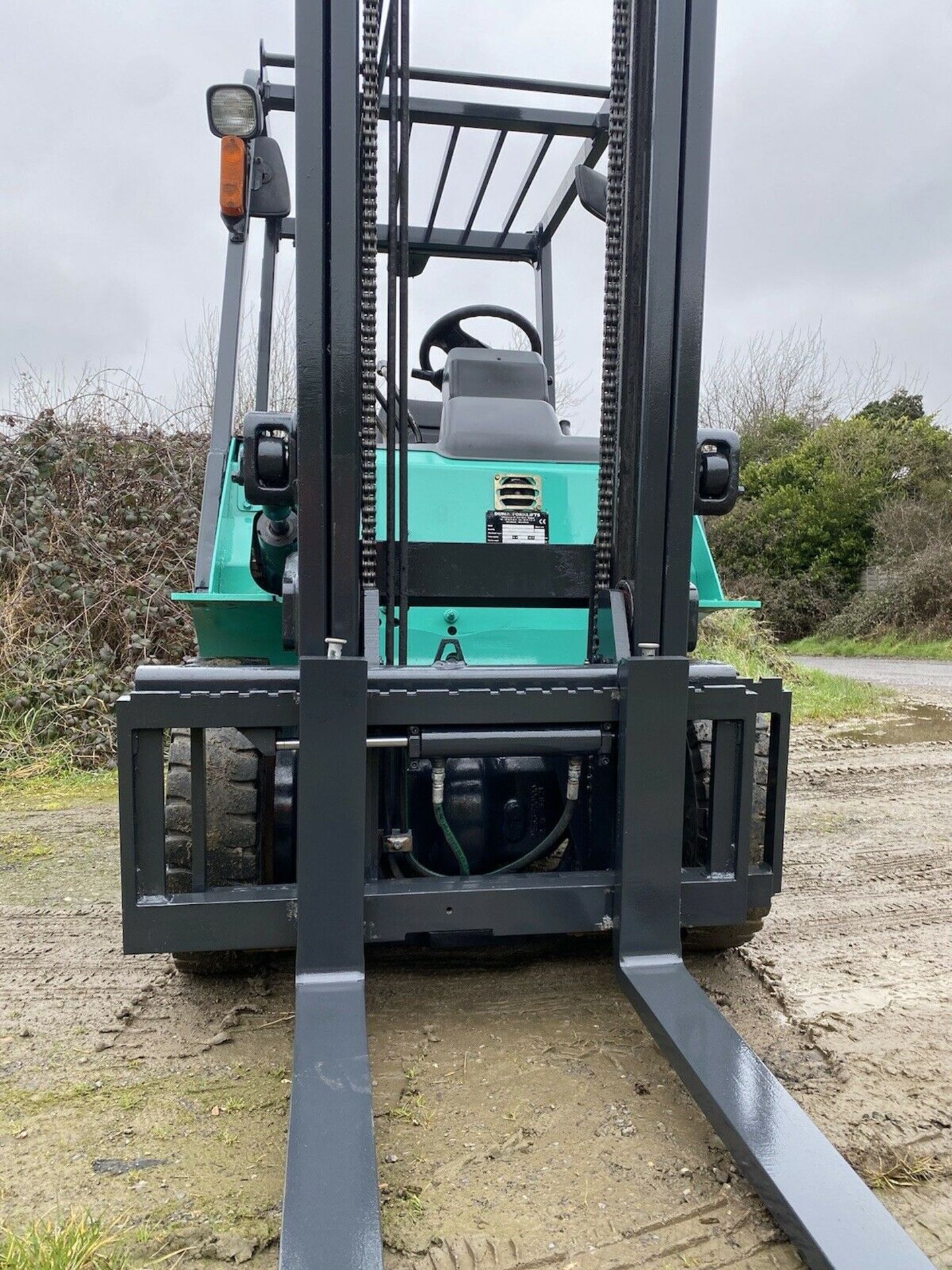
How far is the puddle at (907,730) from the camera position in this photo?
7344 mm

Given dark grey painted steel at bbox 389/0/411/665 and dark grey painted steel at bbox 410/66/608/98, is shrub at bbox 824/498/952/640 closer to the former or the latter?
dark grey painted steel at bbox 410/66/608/98

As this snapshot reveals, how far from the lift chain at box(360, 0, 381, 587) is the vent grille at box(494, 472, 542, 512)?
68 cm

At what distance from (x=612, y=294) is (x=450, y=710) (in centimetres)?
122

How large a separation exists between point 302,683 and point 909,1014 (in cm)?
199

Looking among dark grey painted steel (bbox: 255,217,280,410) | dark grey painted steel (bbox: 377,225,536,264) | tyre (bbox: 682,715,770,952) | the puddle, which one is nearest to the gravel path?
the puddle

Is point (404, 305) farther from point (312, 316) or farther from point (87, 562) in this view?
point (87, 562)

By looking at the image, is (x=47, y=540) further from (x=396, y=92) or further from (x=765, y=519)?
(x=765, y=519)

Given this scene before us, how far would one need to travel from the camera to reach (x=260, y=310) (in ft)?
12.5

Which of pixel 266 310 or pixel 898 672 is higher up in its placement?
pixel 266 310

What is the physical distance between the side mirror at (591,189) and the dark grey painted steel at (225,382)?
1264 mm

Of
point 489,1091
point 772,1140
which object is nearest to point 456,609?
point 489,1091

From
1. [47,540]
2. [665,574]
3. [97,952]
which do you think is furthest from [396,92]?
[47,540]

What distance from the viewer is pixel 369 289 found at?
231 cm

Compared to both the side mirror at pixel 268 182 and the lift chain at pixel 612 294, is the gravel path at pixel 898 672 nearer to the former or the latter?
the lift chain at pixel 612 294
